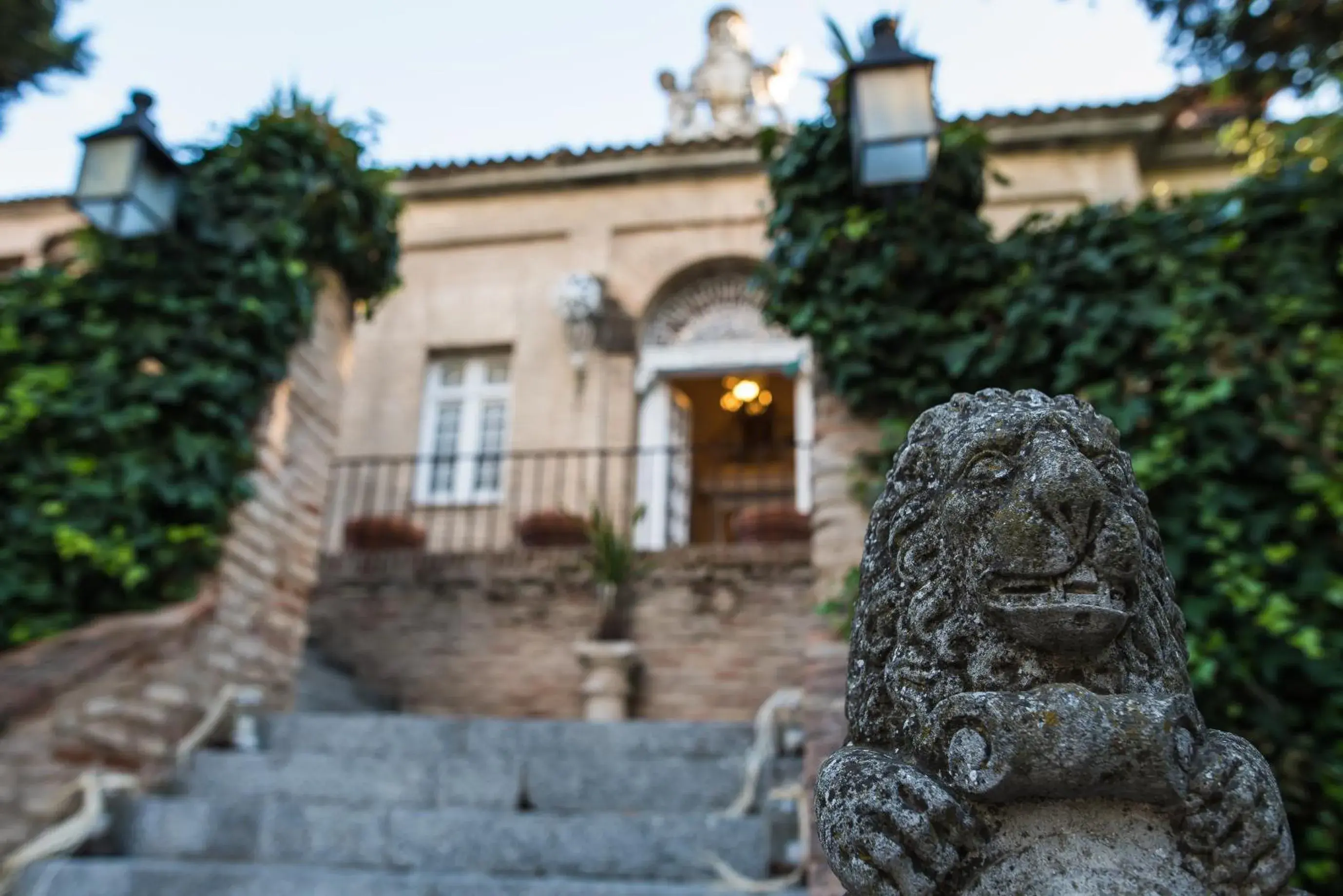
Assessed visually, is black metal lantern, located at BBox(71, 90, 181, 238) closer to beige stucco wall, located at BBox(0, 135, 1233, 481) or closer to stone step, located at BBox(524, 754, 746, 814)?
stone step, located at BBox(524, 754, 746, 814)

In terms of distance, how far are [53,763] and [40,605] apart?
803mm

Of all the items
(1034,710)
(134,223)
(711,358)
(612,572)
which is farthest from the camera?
(711,358)

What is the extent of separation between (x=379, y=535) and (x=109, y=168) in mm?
3892

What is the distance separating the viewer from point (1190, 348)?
3.77m

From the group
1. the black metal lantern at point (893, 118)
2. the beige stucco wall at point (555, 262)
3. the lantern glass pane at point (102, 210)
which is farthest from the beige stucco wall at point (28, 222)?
the black metal lantern at point (893, 118)

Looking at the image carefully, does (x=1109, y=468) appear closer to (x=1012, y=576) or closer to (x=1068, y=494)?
(x=1068, y=494)

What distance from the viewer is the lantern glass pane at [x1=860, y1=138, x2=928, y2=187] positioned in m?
3.85

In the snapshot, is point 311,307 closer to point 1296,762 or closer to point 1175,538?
point 1175,538

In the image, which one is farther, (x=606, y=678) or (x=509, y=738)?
(x=606, y=678)

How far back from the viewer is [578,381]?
30.7 feet

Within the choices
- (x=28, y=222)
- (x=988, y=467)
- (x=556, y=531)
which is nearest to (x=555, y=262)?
(x=556, y=531)

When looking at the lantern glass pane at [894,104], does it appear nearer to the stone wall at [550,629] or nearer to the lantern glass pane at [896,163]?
the lantern glass pane at [896,163]

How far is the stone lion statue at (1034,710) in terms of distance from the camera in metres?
1.30

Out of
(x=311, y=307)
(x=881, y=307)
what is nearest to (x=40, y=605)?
(x=311, y=307)
